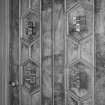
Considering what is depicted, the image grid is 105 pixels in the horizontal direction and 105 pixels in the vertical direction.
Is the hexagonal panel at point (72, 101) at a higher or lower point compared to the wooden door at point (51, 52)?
lower

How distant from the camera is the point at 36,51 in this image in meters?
1.65

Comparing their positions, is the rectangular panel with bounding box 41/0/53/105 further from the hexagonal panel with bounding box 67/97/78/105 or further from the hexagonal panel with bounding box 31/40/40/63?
the hexagonal panel with bounding box 67/97/78/105

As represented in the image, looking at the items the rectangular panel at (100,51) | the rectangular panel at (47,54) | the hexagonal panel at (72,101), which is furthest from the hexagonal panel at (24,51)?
the rectangular panel at (100,51)

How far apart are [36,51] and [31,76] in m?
0.26

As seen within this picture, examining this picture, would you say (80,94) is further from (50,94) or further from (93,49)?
(93,49)

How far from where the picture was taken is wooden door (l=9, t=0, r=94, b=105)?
1468mm

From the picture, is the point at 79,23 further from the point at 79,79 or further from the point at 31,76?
the point at 31,76

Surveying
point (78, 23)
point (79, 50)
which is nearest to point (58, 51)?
point (79, 50)

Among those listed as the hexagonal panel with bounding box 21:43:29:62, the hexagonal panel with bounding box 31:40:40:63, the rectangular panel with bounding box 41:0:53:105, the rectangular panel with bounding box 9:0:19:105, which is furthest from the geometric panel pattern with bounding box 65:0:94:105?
the rectangular panel with bounding box 9:0:19:105

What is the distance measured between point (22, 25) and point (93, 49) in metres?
0.75

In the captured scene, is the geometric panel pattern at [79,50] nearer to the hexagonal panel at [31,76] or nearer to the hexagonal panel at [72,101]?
the hexagonal panel at [72,101]

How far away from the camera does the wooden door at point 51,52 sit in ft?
4.82

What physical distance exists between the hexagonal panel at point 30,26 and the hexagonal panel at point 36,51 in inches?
2.3

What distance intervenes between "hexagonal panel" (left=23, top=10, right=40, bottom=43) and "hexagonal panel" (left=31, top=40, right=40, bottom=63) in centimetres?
6
